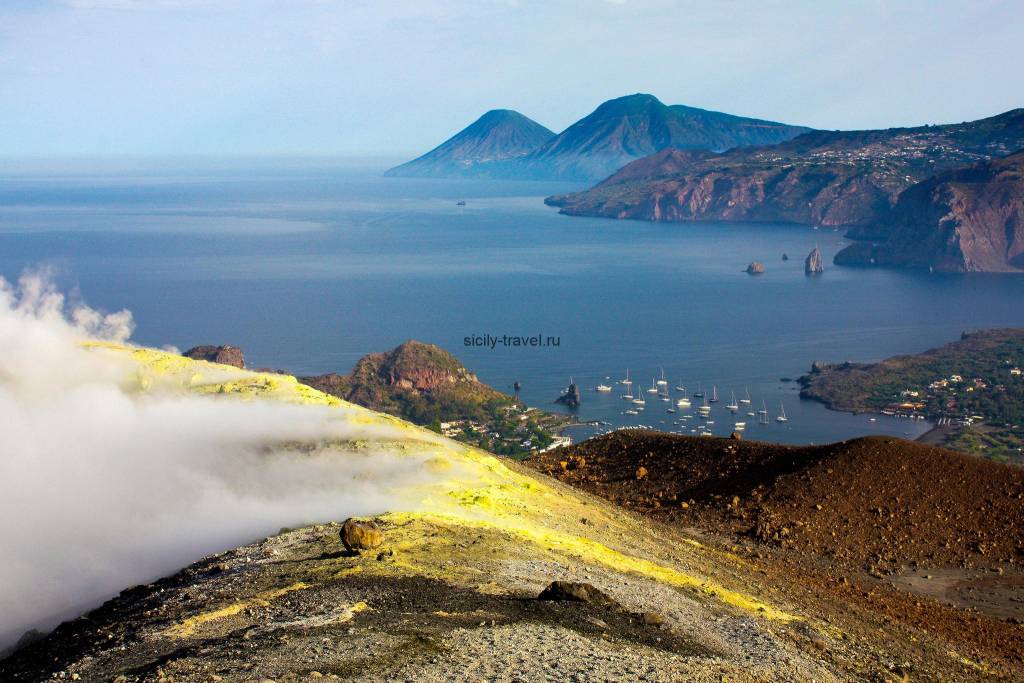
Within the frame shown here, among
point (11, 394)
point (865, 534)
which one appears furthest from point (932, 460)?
point (11, 394)

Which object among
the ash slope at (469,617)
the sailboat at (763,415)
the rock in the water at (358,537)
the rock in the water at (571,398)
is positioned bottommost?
the sailboat at (763,415)

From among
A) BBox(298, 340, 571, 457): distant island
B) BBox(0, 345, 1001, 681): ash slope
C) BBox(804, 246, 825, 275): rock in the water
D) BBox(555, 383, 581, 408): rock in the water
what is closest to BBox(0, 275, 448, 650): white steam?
BBox(0, 345, 1001, 681): ash slope

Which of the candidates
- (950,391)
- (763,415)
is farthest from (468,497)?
(950,391)

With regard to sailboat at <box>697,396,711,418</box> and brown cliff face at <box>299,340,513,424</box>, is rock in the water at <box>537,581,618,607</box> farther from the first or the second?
sailboat at <box>697,396,711,418</box>

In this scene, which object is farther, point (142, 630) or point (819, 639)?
point (819, 639)

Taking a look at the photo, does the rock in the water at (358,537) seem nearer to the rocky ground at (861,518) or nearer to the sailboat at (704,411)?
the rocky ground at (861,518)

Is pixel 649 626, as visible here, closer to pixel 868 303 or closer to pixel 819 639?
pixel 819 639

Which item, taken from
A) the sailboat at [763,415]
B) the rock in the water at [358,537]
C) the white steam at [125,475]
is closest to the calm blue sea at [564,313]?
the sailboat at [763,415]
